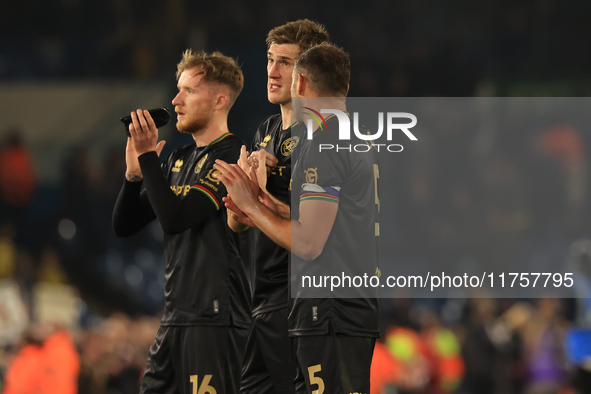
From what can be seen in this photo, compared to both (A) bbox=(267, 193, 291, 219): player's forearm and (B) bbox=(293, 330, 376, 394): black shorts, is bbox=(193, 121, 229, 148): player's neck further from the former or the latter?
(B) bbox=(293, 330, 376, 394): black shorts

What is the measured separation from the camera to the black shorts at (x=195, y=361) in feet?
8.89

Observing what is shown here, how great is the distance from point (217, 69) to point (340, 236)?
1378mm

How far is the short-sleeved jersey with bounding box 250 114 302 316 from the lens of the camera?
256cm

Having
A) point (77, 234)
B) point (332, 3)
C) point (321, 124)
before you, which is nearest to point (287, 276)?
point (321, 124)

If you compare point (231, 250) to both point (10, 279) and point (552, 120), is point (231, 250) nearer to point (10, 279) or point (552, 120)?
point (10, 279)

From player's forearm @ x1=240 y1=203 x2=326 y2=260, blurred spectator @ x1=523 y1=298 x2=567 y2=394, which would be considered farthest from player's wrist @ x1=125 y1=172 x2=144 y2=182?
blurred spectator @ x1=523 y1=298 x2=567 y2=394

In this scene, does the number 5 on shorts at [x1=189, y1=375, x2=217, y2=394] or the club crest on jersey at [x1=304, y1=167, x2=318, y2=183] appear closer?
the club crest on jersey at [x1=304, y1=167, x2=318, y2=183]

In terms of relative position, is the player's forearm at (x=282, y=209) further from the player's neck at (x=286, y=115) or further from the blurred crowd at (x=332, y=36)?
the blurred crowd at (x=332, y=36)

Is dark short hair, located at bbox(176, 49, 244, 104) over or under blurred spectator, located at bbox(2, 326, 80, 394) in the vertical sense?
over

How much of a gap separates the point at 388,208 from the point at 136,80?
319cm

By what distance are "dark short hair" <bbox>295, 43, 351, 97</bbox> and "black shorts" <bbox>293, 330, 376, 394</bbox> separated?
894mm

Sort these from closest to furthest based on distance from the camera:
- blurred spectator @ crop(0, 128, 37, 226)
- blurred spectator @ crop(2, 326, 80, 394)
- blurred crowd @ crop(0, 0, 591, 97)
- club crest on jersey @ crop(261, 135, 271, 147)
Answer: club crest on jersey @ crop(261, 135, 271, 147)
blurred spectator @ crop(2, 326, 80, 394)
blurred spectator @ crop(0, 128, 37, 226)
blurred crowd @ crop(0, 0, 591, 97)

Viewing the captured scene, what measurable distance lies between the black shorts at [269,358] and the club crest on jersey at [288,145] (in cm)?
64

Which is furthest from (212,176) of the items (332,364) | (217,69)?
(332,364)
